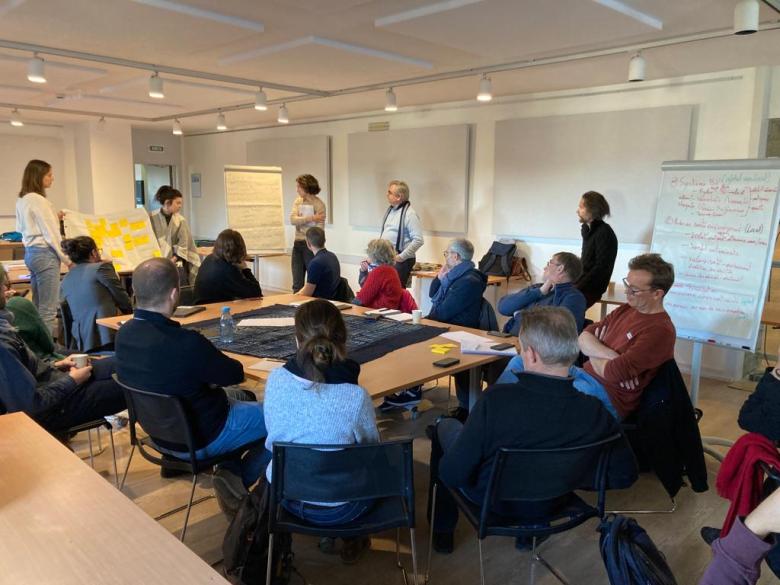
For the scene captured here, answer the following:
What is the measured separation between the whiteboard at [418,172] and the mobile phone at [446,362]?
379cm

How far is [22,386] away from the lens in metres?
2.25

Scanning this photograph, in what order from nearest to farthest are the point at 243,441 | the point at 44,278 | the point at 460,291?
1. the point at 243,441
2. the point at 460,291
3. the point at 44,278

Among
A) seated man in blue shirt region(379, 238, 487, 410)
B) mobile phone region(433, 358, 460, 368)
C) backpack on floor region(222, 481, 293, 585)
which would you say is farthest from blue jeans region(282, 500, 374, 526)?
seated man in blue shirt region(379, 238, 487, 410)

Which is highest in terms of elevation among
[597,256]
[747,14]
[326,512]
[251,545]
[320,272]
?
[747,14]

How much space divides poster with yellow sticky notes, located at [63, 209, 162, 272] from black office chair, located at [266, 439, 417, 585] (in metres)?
4.13

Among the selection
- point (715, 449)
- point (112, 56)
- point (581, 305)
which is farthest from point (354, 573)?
point (112, 56)

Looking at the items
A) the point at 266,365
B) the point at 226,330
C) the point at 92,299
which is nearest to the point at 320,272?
the point at 226,330

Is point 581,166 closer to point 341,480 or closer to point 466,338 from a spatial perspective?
point 466,338

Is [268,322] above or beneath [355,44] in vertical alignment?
beneath

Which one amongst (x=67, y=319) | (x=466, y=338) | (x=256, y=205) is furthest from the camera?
(x=256, y=205)

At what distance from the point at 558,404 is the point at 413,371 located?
0.94m

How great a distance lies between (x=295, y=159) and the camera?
8.03 metres

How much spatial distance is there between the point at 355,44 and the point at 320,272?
1.59 metres

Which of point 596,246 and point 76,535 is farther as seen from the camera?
point 596,246
